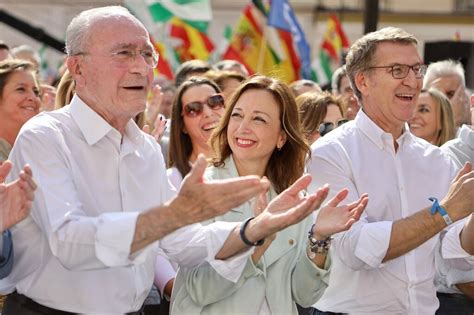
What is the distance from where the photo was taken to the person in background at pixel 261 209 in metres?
4.96

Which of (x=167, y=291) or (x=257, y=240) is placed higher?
(x=257, y=240)

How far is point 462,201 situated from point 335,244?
67 cm

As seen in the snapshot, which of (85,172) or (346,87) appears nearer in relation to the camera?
(85,172)

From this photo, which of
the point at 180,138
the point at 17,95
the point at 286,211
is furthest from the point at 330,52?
the point at 286,211

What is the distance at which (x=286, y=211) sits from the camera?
4.54 metres

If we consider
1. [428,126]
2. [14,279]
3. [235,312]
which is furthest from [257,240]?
[428,126]

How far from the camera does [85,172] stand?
177 inches

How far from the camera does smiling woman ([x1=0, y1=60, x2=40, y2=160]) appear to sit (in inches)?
290

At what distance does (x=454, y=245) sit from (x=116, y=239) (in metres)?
2.23

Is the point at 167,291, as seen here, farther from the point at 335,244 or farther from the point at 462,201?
the point at 462,201

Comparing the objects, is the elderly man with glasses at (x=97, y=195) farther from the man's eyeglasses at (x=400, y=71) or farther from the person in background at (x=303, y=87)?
the person in background at (x=303, y=87)

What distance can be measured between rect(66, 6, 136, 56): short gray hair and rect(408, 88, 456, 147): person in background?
14.7 ft

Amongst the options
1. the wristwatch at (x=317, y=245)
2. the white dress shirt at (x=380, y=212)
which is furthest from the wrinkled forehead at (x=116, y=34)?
the white dress shirt at (x=380, y=212)

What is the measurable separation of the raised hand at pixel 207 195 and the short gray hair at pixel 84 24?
3.26 ft
